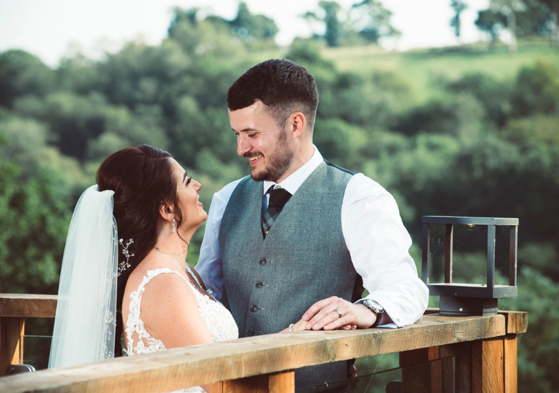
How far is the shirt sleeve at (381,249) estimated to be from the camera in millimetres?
1718

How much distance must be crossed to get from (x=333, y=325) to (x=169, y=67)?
983 inches

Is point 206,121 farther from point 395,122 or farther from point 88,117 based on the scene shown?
point 395,122

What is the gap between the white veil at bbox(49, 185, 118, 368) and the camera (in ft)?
6.01

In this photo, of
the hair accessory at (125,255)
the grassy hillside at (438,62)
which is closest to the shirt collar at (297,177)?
the hair accessory at (125,255)

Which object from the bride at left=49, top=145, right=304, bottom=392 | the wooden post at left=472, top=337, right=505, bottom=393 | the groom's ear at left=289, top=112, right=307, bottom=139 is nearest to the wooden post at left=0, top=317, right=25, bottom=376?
the bride at left=49, top=145, right=304, bottom=392

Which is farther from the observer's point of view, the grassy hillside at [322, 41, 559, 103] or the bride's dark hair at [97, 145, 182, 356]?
the grassy hillside at [322, 41, 559, 103]

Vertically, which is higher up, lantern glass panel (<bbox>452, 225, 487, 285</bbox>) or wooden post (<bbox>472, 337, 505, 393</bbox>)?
lantern glass panel (<bbox>452, 225, 487, 285</bbox>)

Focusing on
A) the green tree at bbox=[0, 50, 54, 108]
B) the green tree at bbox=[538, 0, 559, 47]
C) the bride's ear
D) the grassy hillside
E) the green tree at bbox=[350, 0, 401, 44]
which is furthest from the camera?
the green tree at bbox=[350, 0, 401, 44]

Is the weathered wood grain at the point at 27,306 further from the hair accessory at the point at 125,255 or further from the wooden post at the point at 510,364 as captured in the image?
the wooden post at the point at 510,364

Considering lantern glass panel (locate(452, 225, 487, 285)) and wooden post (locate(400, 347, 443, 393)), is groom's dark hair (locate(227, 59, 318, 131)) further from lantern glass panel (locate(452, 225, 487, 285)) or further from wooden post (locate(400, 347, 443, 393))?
wooden post (locate(400, 347, 443, 393))

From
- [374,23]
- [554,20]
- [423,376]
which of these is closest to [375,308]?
Answer: [423,376]

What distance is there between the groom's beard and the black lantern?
0.50m

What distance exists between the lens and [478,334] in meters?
1.77

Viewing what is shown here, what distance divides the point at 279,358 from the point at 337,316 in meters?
0.37
